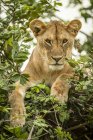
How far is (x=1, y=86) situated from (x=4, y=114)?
42cm

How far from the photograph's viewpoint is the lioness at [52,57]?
15.1 feet

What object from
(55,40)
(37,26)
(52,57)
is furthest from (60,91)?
(37,26)

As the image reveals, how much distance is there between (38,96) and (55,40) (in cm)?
104

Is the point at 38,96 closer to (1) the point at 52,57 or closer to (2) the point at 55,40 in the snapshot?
(1) the point at 52,57

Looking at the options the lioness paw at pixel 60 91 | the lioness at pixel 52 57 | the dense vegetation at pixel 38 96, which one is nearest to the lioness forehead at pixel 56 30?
the lioness at pixel 52 57

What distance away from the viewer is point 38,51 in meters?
5.29

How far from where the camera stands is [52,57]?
480 centimetres

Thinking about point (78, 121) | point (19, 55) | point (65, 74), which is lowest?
point (78, 121)

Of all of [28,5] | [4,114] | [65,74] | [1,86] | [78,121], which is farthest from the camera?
[28,5]

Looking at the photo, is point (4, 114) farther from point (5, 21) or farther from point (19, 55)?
point (5, 21)

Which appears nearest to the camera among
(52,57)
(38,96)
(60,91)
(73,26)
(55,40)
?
(38,96)

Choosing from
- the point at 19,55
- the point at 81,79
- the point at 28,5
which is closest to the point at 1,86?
the point at 19,55

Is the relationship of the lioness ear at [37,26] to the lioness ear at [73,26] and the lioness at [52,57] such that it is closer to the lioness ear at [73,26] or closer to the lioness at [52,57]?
the lioness at [52,57]

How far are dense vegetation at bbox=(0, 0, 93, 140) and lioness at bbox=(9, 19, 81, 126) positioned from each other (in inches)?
5.3
